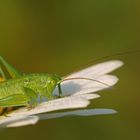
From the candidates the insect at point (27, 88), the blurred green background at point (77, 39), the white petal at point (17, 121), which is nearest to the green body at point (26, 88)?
the insect at point (27, 88)

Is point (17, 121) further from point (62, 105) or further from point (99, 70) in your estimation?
point (99, 70)

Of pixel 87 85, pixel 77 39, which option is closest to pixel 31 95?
pixel 87 85

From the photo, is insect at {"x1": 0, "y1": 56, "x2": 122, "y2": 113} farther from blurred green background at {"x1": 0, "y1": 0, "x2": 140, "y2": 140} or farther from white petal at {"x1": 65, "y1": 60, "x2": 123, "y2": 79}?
blurred green background at {"x1": 0, "y1": 0, "x2": 140, "y2": 140}

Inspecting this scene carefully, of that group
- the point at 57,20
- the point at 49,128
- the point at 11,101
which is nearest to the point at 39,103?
the point at 11,101

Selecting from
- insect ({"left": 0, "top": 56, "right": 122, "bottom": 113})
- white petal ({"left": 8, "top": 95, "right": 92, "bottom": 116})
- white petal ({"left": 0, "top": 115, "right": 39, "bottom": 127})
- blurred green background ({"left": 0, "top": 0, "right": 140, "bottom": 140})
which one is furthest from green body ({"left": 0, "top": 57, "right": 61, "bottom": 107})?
blurred green background ({"left": 0, "top": 0, "right": 140, "bottom": 140})

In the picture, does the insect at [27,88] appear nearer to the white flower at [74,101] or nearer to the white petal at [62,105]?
the white flower at [74,101]

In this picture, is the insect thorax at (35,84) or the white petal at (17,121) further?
the insect thorax at (35,84)
